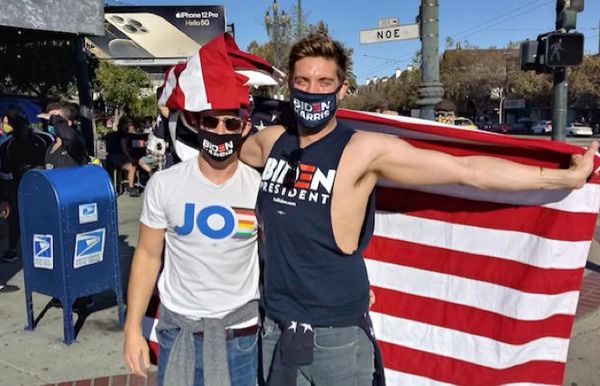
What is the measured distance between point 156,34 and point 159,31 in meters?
0.38

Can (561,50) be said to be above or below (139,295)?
above

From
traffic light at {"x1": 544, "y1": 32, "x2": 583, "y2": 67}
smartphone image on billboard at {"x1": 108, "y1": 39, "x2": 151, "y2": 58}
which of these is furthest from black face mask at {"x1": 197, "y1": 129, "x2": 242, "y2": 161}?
smartphone image on billboard at {"x1": 108, "y1": 39, "x2": 151, "y2": 58}

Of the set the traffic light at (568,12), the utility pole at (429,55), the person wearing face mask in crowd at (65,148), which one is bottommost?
the person wearing face mask in crowd at (65,148)

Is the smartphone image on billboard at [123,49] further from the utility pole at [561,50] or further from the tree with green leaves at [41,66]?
the utility pole at [561,50]

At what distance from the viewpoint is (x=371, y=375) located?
7.52 ft

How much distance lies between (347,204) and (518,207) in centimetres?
87

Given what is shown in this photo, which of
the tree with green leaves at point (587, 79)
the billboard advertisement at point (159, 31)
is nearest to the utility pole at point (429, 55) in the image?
the billboard advertisement at point (159, 31)

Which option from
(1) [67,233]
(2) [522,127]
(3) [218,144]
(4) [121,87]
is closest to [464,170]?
(3) [218,144]

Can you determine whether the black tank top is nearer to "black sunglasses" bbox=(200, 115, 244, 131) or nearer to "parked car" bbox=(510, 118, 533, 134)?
"black sunglasses" bbox=(200, 115, 244, 131)

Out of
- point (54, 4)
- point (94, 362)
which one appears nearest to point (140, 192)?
point (54, 4)

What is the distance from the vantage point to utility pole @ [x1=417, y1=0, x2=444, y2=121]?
22.2 feet

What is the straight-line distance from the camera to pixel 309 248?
2188 mm

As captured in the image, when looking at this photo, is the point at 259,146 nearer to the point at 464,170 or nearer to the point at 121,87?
the point at 464,170

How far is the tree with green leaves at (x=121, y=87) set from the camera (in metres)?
30.4
